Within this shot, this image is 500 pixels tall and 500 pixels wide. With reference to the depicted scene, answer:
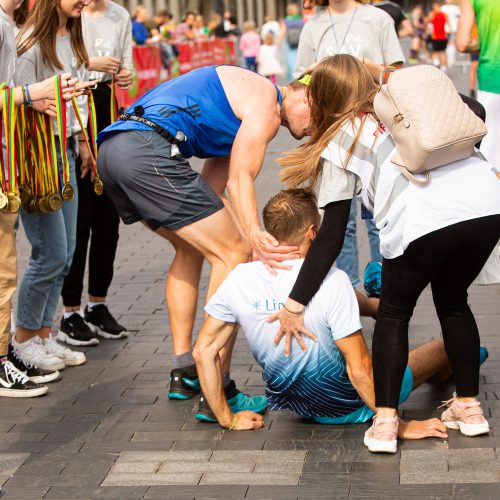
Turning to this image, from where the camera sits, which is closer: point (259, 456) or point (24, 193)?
point (259, 456)

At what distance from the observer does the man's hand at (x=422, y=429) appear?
463 centimetres

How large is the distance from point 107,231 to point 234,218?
1669 mm

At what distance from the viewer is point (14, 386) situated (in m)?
5.52

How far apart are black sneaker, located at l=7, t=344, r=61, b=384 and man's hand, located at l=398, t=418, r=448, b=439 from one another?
1.94 m

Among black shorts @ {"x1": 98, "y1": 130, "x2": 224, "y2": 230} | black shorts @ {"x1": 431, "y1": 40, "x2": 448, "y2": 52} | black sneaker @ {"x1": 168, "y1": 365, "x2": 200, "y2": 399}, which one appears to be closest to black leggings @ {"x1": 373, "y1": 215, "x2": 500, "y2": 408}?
black shorts @ {"x1": 98, "y1": 130, "x2": 224, "y2": 230}

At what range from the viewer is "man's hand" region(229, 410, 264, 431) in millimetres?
4898

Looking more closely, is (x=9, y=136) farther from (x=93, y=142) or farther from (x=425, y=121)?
(x=425, y=121)

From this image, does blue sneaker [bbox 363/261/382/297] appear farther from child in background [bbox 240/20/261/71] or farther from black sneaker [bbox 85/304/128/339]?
child in background [bbox 240/20/261/71]

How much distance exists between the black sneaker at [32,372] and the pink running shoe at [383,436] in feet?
6.16

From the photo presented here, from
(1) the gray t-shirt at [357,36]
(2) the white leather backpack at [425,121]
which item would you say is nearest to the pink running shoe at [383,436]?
(2) the white leather backpack at [425,121]

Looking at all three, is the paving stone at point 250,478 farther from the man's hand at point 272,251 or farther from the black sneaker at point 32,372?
the black sneaker at point 32,372

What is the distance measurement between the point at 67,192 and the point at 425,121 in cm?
217

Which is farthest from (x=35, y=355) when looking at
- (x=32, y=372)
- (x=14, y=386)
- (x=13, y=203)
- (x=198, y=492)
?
(x=198, y=492)

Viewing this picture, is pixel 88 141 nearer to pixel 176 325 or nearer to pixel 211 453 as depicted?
pixel 176 325
